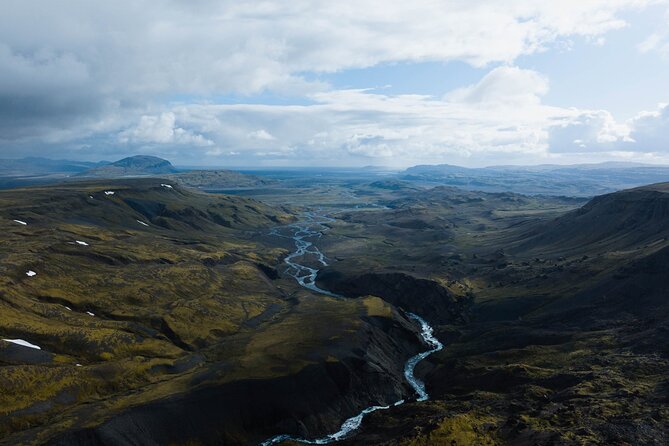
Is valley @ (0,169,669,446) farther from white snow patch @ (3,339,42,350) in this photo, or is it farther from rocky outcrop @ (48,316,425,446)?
white snow patch @ (3,339,42,350)

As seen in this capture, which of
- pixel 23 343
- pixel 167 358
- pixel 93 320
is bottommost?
pixel 167 358

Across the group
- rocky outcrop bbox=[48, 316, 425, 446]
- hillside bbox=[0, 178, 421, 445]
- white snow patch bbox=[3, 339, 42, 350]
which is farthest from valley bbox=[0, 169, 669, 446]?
white snow patch bbox=[3, 339, 42, 350]

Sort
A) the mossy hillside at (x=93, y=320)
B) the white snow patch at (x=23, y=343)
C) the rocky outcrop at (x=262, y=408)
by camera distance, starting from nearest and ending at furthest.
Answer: the rocky outcrop at (x=262, y=408)
the mossy hillside at (x=93, y=320)
the white snow patch at (x=23, y=343)

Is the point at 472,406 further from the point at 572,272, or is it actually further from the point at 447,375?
the point at 572,272

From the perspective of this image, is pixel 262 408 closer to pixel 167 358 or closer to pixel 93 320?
pixel 167 358

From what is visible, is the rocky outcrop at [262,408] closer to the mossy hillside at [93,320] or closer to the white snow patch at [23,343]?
the mossy hillside at [93,320]

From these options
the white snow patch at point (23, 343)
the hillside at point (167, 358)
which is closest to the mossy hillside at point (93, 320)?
the hillside at point (167, 358)

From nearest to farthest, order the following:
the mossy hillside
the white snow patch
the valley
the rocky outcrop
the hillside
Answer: the valley < the rocky outcrop < the hillside < the mossy hillside < the white snow patch

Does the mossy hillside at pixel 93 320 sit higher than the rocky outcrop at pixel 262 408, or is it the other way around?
the mossy hillside at pixel 93 320

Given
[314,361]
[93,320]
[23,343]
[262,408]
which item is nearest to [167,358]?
[93,320]

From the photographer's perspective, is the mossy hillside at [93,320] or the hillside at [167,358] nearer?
the hillside at [167,358]

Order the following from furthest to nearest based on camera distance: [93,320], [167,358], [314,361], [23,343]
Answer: [93,320] < [167,358] < [314,361] < [23,343]
